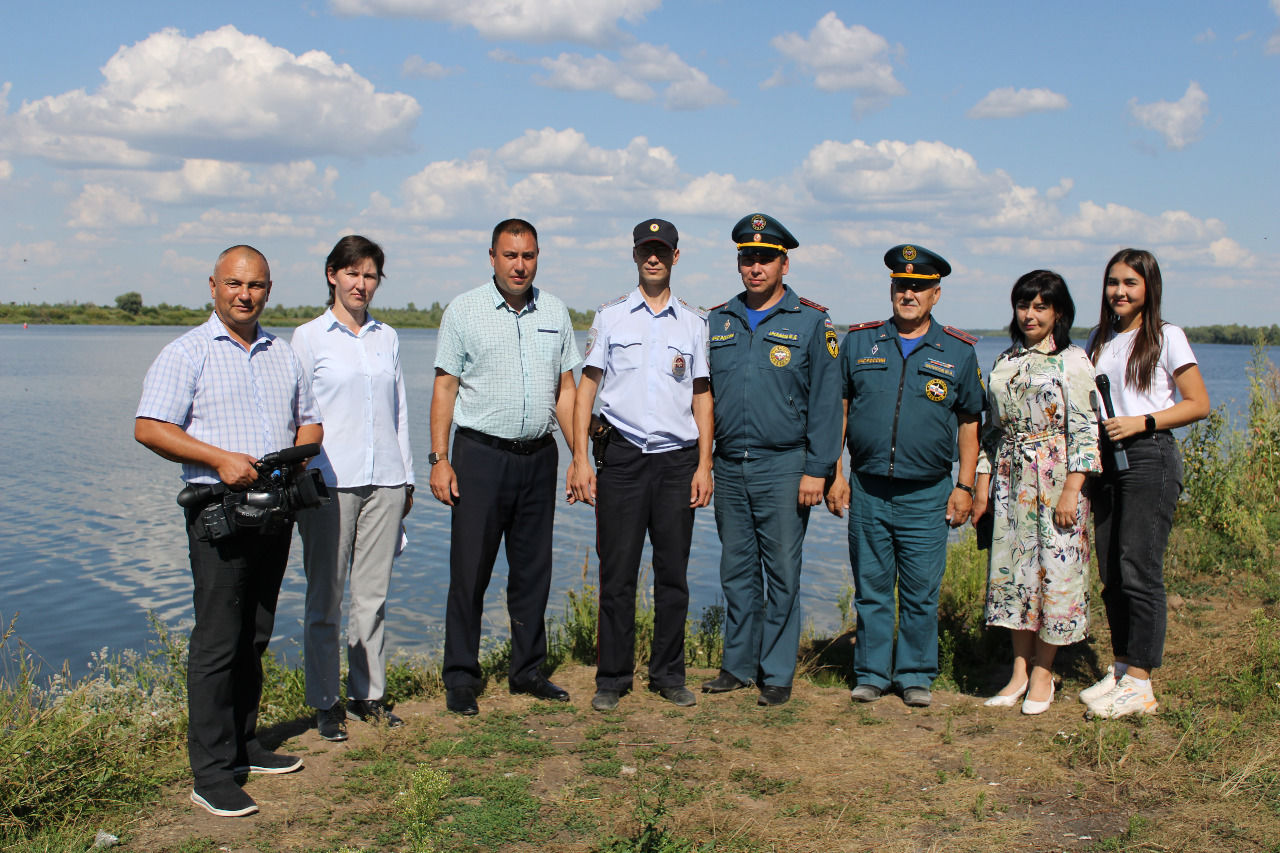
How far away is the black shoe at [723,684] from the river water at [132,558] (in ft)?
4.79

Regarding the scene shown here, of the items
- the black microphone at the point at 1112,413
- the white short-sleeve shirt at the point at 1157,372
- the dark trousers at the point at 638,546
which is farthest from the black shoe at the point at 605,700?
the white short-sleeve shirt at the point at 1157,372

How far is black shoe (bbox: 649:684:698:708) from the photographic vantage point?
497 cm

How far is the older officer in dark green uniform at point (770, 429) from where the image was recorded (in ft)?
16.0

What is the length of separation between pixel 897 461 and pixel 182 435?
11.0ft

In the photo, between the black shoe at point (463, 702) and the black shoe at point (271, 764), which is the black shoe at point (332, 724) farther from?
the black shoe at point (463, 702)

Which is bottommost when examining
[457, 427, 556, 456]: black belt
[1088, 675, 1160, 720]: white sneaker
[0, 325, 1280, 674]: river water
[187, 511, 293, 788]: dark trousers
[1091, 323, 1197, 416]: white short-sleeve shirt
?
[0, 325, 1280, 674]: river water

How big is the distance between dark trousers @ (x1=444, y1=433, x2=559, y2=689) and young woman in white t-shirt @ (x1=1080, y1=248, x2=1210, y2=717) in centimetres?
286

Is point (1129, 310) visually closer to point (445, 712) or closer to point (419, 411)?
point (445, 712)

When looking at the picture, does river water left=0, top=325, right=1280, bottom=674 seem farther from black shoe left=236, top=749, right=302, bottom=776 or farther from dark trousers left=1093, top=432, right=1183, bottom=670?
dark trousers left=1093, top=432, right=1183, bottom=670

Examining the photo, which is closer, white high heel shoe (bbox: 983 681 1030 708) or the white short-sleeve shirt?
the white short-sleeve shirt

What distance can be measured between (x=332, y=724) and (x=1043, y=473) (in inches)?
145

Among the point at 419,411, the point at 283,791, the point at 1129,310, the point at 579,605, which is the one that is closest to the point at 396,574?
the point at 579,605

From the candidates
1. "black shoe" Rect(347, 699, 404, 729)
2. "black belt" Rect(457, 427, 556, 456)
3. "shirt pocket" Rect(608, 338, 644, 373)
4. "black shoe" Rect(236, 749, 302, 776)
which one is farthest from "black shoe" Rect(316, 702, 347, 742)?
"shirt pocket" Rect(608, 338, 644, 373)

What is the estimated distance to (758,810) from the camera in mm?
3711
